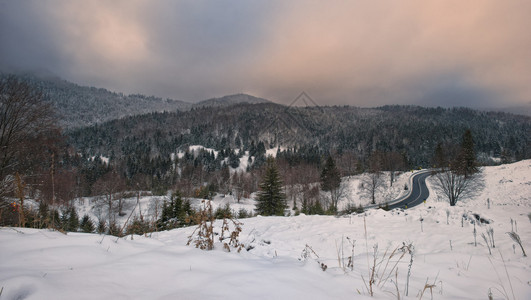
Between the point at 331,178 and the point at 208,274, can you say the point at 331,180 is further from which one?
the point at 208,274

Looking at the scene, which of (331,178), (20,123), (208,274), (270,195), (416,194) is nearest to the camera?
(208,274)

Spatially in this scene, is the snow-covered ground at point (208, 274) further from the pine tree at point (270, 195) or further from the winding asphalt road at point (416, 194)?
the winding asphalt road at point (416, 194)

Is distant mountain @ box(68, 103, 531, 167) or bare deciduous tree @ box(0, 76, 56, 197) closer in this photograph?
bare deciduous tree @ box(0, 76, 56, 197)

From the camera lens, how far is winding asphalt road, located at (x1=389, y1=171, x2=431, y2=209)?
38.2 metres

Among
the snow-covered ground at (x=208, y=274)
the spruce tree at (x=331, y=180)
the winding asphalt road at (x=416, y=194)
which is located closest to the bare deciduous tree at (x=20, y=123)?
the snow-covered ground at (x=208, y=274)

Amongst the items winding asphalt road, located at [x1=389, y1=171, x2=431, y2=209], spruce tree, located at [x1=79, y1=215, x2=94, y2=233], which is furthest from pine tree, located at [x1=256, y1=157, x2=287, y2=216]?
winding asphalt road, located at [x1=389, y1=171, x2=431, y2=209]

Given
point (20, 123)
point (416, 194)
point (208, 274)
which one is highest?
point (20, 123)

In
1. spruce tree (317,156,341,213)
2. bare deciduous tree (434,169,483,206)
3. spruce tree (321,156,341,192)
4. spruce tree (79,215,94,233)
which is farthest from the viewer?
spruce tree (321,156,341,192)

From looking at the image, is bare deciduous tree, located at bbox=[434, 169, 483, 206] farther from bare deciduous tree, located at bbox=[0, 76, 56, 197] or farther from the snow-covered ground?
bare deciduous tree, located at bbox=[0, 76, 56, 197]

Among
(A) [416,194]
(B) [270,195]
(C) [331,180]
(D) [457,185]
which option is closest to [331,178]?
(C) [331,180]

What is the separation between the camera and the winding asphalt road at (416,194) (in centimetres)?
3816

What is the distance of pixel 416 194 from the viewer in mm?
43969

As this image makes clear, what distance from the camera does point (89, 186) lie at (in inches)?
2477

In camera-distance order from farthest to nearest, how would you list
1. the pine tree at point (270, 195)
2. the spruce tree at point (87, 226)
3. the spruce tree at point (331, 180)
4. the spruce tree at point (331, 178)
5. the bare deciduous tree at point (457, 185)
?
the spruce tree at point (331, 178), the spruce tree at point (331, 180), the bare deciduous tree at point (457, 185), the pine tree at point (270, 195), the spruce tree at point (87, 226)
